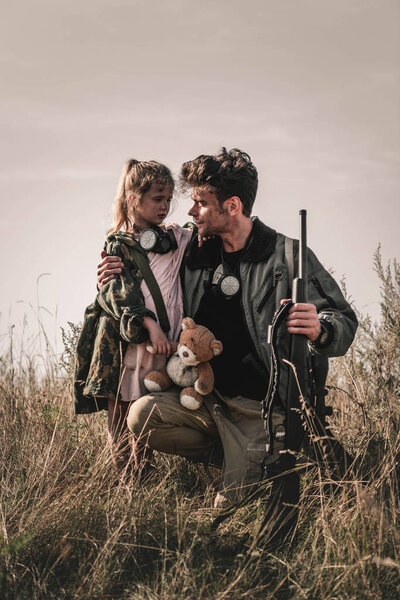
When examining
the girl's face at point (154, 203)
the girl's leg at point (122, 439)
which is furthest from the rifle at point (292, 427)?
the girl's face at point (154, 203)

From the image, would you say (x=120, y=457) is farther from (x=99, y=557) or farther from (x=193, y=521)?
(x=99, y=557)

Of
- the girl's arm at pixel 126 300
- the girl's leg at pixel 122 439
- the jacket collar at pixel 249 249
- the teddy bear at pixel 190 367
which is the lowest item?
the girl's leg at pixel 122 439

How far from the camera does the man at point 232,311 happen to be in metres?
3.75

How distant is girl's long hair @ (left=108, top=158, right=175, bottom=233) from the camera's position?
4129mm

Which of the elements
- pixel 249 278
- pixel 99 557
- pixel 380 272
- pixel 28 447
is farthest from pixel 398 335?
pixel 99 557

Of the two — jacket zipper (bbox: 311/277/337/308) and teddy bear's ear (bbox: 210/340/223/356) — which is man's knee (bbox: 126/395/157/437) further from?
jacket zipper (bbox: 311/277/337/308)

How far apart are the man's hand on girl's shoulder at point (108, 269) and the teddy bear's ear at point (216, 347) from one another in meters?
0.73

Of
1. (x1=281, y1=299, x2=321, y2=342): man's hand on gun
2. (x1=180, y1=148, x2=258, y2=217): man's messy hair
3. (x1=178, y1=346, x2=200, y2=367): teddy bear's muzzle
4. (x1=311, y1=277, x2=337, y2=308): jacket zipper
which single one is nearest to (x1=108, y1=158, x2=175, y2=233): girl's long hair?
(x1=180, y1=148, x2=258, y2=217): man's messy hair

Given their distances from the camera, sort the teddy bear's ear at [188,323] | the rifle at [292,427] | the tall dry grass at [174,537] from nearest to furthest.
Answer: the tall dry grass at [174,537]
the rifle at [292,427]
the teddy bear's ear at [188,323]

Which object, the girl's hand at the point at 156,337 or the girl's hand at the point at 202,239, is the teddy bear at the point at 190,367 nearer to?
the girl's hand at the point at 156,337

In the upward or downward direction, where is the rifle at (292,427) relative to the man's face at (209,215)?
downward

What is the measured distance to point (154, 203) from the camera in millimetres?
4129

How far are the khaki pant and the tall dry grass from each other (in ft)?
0.66

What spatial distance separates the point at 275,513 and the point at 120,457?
1.08 metres
